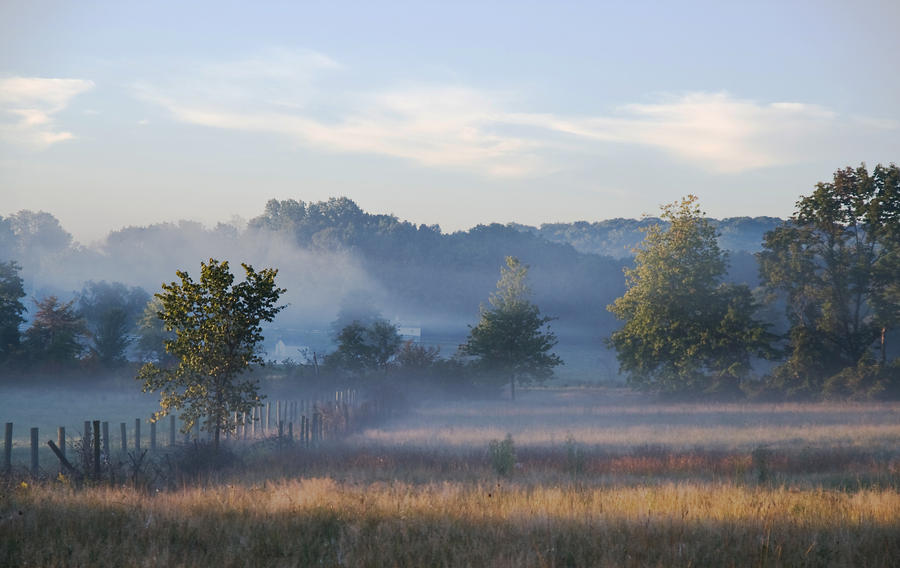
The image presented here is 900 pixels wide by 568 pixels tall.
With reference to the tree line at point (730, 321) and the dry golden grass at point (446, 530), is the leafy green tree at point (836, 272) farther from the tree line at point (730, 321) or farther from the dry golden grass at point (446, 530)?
the dry golden grass at point (446, 530)

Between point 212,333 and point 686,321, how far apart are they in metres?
42.3

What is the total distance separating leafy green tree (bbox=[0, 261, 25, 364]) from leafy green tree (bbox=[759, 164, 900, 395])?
54124mm

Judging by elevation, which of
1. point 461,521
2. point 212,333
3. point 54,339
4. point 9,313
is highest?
point 9,313

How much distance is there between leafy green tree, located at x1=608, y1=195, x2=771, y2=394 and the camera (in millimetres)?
55781

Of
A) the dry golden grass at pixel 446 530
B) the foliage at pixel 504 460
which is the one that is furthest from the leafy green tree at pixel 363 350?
the dry golden grass at pixel 446 530

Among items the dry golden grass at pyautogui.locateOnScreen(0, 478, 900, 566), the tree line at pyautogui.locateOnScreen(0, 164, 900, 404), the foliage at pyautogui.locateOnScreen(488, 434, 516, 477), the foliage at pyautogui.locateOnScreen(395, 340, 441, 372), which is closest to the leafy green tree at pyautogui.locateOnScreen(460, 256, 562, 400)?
the tree line at pyautogui.locateOnScreen(0, 164, 900, 404)

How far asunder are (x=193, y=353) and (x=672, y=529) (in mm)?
13179

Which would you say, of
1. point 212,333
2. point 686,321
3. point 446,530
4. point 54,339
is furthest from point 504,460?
point 54,339

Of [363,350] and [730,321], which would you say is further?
[363,350]

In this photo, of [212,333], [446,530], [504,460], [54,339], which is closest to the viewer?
[446,530]

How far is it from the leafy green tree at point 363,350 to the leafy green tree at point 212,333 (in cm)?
3972

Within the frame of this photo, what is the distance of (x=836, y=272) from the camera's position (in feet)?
184

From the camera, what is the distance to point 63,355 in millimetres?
59844

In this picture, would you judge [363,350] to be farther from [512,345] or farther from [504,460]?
[504,460]
